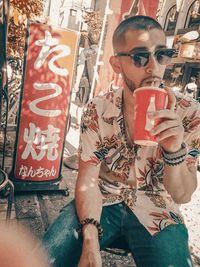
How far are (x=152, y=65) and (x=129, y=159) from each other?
667 mm

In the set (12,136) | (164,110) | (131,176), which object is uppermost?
(164,110)

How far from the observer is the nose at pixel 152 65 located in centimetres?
182

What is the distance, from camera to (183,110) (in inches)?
77.4

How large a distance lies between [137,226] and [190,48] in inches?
630

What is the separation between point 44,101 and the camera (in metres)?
3.51

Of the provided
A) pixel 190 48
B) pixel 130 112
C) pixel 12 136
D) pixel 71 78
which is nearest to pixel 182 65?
pixel 190 48

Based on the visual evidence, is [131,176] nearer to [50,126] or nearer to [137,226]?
[137,226]

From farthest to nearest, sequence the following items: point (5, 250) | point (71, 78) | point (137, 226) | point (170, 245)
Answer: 1. point (71, 78)
2. point (137, 226)
3. point (170, 245)
4. point (5, 250)

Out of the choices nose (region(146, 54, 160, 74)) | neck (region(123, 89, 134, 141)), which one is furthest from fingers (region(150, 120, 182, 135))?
neck (region(123, 89, 134, 141))

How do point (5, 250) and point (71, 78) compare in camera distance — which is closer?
point (5, 250)

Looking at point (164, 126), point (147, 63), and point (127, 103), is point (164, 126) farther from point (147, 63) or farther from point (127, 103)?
point (127, 103)

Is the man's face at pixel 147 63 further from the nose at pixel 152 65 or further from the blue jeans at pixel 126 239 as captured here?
the blue jeans at pixel 126 239

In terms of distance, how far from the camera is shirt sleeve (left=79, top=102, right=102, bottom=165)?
202 cm

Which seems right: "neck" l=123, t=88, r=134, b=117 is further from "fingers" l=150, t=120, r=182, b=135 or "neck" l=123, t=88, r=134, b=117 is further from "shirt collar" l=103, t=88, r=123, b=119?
"fingers" l=150, t=120, r=182, b=135
